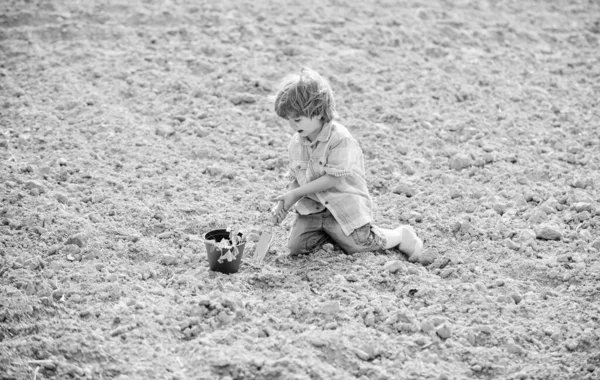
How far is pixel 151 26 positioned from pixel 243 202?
2638mm

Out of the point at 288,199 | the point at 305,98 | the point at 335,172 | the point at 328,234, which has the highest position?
the point at 305,98

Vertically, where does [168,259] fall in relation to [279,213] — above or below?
below

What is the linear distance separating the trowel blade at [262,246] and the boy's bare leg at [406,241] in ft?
1.83

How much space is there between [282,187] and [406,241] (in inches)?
37.2

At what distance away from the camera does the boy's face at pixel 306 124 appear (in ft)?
10.9

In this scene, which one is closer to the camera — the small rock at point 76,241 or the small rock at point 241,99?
the small rock at point 76,241

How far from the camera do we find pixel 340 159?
337 centimetres

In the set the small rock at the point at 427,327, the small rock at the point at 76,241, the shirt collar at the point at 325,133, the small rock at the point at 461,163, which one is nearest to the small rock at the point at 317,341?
the small rock at the point at 427,327

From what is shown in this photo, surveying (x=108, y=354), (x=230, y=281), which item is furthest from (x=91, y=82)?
(x=108, y=354)

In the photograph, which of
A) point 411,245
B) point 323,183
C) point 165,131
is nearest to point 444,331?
point 411,245

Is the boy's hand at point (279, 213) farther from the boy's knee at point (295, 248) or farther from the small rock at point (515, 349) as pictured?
the small rock at point (515, 349)

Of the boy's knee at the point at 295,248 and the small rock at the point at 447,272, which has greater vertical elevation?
the small rock at the point at 447,272

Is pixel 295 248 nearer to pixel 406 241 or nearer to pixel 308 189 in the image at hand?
pixel 308 189

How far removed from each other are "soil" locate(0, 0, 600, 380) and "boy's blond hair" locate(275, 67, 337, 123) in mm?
721
